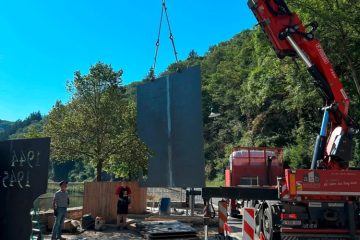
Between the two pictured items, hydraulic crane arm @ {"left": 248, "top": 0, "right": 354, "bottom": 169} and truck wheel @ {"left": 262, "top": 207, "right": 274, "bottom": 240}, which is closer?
truck wheel @ {"left": 262, "top": 207, "right": 274, "bottom": 240}

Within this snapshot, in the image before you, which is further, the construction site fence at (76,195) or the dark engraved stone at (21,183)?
the construction site fence at (76,195)

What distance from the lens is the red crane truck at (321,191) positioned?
1008cm

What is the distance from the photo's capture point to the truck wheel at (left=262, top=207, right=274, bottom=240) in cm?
1077

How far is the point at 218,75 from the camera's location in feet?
300

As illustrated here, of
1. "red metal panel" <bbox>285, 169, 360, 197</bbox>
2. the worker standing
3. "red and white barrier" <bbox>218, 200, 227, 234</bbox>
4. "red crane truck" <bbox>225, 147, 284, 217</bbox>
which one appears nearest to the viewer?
"red metal panel" <bbox>285, 169, 360, 197</bbox>

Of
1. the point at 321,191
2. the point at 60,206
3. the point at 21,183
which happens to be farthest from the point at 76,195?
the point at 21,183

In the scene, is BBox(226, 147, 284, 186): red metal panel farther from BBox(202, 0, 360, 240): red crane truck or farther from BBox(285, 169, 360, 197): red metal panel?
BBox(285, 169, 360, 197): red metal panel

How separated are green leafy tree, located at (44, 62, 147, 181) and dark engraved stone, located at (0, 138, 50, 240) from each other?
14.2m

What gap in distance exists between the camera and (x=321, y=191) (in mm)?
10078

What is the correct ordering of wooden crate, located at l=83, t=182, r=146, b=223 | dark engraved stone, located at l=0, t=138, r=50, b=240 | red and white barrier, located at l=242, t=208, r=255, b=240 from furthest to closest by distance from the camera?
wooden crate, located at l=83, t=182, r=146, b=223, red and white barrier, located at l=242, t=208, r=255, b=240, dark engraved stone, located at l=0, t=138, r=50, b=240

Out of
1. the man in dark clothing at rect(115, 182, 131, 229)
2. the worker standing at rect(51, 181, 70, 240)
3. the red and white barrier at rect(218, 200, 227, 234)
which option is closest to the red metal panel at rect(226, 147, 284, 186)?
the man in dark clothing at rect(115, 182, 131, 229)

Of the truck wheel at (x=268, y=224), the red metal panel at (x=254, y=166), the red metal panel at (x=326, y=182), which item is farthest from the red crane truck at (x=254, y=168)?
the red metal panel at (x=326, y=182)

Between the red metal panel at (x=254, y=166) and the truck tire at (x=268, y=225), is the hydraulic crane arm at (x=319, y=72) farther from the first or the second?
the red metal panel at (x=254, y=166)

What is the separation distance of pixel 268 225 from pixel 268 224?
25 mm
